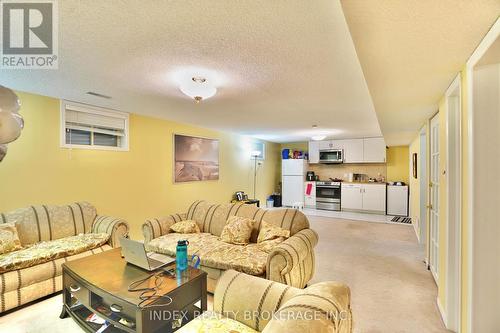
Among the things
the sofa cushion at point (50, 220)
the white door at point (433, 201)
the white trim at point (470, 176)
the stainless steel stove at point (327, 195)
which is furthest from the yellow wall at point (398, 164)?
the sofa cushion at point (50, 220)

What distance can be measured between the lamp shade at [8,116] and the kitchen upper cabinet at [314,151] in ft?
23.7

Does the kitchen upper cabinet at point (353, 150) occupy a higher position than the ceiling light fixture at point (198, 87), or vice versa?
the ceiling light fixture at point (198, 87)

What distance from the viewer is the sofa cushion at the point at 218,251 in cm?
222

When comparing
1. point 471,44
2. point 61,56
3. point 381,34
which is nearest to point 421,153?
point 471,44

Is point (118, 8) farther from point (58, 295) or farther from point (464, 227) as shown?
point (58, 295)

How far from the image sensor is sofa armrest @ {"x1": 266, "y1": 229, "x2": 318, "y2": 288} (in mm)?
2062

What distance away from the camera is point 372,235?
15.5 ft

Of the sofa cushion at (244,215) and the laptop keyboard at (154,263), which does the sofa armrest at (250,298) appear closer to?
the laptop keyboard at (154,263)

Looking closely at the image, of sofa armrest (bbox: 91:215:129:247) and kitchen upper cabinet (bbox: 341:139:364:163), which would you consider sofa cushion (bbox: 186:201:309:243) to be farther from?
kitchen upper cabinet (bbox: 341:139:364:163)

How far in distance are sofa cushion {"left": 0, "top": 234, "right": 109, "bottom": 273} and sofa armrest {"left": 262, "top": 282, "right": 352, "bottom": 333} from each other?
256 centimetres

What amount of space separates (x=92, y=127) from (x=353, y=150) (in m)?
6.65

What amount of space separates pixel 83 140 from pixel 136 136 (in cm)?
79

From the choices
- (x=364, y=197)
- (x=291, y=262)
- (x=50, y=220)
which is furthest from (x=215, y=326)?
(x=364, y=197)

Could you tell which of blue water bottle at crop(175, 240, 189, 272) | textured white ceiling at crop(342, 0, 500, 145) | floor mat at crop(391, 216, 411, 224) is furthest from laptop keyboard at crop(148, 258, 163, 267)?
floor mat at crop(391, 216, 411, 224)
